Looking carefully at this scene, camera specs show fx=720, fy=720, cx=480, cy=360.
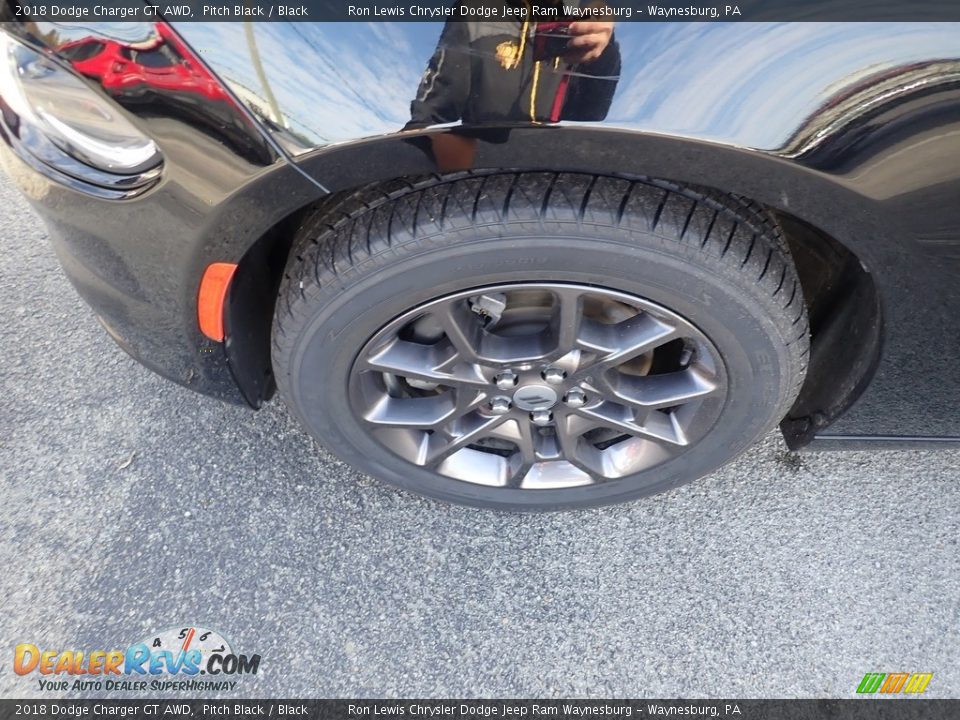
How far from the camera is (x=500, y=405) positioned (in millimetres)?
1547

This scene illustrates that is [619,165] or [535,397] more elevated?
[619,165]

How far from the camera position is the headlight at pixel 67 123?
3.75ft

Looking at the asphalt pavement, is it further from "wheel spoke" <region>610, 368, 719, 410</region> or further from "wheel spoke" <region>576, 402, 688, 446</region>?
"wheel spoke" <region>610, 368, 719, 410</region>

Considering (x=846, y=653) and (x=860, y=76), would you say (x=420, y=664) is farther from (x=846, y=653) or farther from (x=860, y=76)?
(x=860, y=76)

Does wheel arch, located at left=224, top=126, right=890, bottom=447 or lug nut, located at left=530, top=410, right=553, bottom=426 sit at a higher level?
wheel arch, located at left=224, top=126, right=890, bottom=447

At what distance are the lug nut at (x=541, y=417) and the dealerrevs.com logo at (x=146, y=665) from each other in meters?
0.83

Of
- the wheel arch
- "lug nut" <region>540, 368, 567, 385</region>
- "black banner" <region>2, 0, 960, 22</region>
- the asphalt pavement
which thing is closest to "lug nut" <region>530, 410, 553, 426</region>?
"lug nut" <region>540, 368, 567, 385</region>

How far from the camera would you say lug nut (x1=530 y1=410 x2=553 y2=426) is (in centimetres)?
157

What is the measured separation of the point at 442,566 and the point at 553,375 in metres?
0.61

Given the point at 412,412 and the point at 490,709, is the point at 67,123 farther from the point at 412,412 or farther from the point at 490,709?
the point at 490,709

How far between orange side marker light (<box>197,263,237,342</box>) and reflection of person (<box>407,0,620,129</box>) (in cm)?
47

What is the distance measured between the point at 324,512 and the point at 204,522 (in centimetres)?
30

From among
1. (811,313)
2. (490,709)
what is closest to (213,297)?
(490,709)

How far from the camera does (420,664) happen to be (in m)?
1.63
